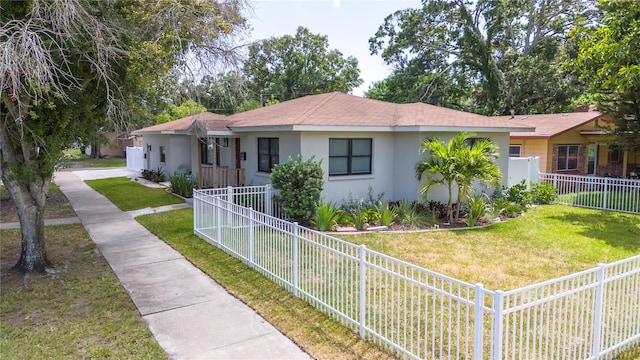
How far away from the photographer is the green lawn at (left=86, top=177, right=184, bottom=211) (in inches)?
653

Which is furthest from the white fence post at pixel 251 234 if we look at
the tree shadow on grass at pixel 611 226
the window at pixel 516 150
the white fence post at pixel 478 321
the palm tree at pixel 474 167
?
the window at pixel 516 150

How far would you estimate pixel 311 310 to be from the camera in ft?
21.5

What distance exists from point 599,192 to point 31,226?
17.2m

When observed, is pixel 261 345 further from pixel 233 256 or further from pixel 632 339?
pixel 632 339

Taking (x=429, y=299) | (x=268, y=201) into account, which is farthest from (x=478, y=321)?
(x=268, y=201)

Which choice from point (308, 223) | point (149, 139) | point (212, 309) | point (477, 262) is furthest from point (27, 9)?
point (149, 139)

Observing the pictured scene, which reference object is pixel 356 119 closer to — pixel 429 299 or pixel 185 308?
pixel 429 299

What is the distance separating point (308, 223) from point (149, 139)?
1715 cm

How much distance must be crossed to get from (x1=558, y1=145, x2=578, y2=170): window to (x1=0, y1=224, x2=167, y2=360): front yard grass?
20572 millimetres

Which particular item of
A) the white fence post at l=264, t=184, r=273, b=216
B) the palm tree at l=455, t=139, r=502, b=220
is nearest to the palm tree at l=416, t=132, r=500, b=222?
the palm tree at l=455, t=139, r=502, b=220

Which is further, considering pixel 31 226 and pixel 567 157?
pixel 567 157

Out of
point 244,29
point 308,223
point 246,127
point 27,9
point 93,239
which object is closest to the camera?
point 27,9

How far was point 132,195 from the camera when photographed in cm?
1881

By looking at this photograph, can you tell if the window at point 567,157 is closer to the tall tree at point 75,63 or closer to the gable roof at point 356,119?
the gable roof at point 356,119
